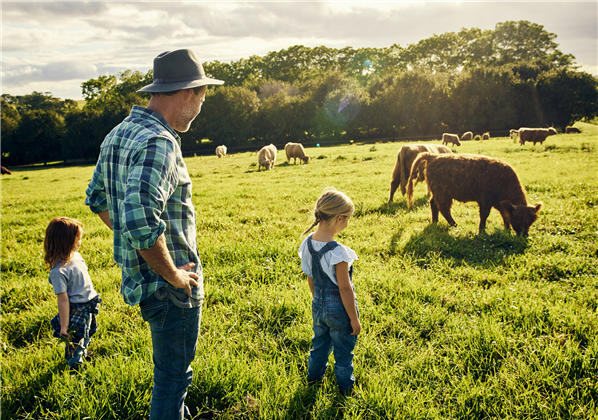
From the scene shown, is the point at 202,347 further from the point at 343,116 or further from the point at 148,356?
the point at 343,116

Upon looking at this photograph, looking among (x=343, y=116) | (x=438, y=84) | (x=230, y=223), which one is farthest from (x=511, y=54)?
(x=230, y=223)

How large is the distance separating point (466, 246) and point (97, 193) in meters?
6.65

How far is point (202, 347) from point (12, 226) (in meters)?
10.3

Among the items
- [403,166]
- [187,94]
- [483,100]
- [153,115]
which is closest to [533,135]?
[403,166]

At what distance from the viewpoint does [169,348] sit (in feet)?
7.47

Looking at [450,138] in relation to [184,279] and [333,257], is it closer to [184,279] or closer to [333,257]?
[333,257]

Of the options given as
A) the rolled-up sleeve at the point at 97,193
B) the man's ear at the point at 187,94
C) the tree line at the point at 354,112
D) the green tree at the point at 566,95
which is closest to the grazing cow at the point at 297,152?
the rolled-up sleeve at the point at 97,193

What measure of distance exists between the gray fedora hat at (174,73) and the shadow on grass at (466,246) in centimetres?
513

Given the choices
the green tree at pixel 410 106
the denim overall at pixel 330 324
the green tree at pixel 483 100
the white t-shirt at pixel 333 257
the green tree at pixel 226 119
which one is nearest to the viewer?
the white t-shirt at pixel 333 257

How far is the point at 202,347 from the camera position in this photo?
3627 mm

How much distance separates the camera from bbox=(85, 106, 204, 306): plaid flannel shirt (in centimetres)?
188

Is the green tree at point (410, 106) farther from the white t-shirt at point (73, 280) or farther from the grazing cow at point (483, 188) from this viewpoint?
the white t-shirt at point (73, 280)

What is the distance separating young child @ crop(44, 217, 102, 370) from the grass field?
248 mm

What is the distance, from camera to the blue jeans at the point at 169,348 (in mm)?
2230
